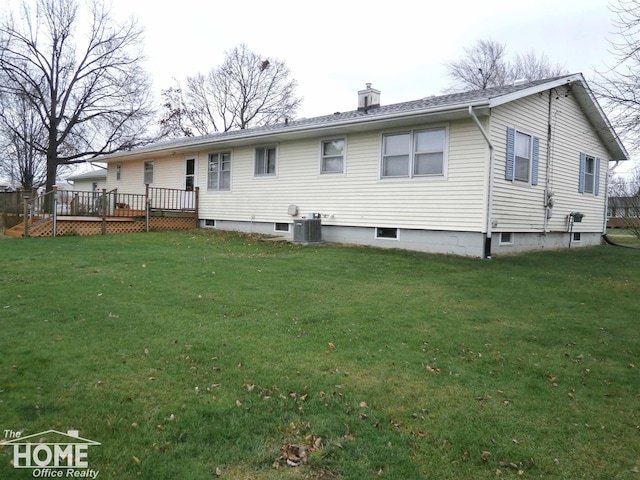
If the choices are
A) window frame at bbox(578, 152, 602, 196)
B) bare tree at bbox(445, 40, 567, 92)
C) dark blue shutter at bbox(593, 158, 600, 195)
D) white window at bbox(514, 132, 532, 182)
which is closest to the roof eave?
white window at bbox(514, 132, 532, 182)

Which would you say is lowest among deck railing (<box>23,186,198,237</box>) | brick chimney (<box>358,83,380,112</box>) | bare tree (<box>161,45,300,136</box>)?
deck railing (<box>23,186,198,237</box>)

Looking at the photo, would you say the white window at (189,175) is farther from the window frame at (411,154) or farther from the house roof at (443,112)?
the window frame at (411,154)

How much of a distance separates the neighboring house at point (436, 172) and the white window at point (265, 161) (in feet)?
0.12

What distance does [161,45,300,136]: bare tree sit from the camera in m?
35.9

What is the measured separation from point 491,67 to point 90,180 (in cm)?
3061

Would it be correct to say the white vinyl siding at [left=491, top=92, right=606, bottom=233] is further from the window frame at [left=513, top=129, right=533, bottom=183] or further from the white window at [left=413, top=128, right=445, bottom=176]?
the white window at [left=413, top=128, right=445, bottom=176]

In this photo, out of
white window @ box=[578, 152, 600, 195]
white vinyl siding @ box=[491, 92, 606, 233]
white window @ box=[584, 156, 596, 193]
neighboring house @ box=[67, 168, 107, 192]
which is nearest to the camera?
white vinyl siding @ box=[491, 92, 606, 233]

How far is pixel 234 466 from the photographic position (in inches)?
99.4

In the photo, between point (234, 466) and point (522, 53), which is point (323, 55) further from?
point (234, 466)

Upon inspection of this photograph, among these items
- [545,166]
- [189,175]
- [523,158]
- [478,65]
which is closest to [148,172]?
[189,175]

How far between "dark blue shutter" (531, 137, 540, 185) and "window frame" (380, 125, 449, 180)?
2.83m

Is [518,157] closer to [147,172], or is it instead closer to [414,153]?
[414,153]

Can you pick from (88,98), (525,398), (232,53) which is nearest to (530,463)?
(525,398)

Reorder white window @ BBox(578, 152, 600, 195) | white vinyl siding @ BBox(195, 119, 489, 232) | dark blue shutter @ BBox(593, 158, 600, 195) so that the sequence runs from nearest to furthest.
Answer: white vinyl siding @ BBox(195, 119, 489, 232), white window @ BBox(578, 152, 600, 195), dark blue shutter @ BBox(593, 158, 600, 195)
